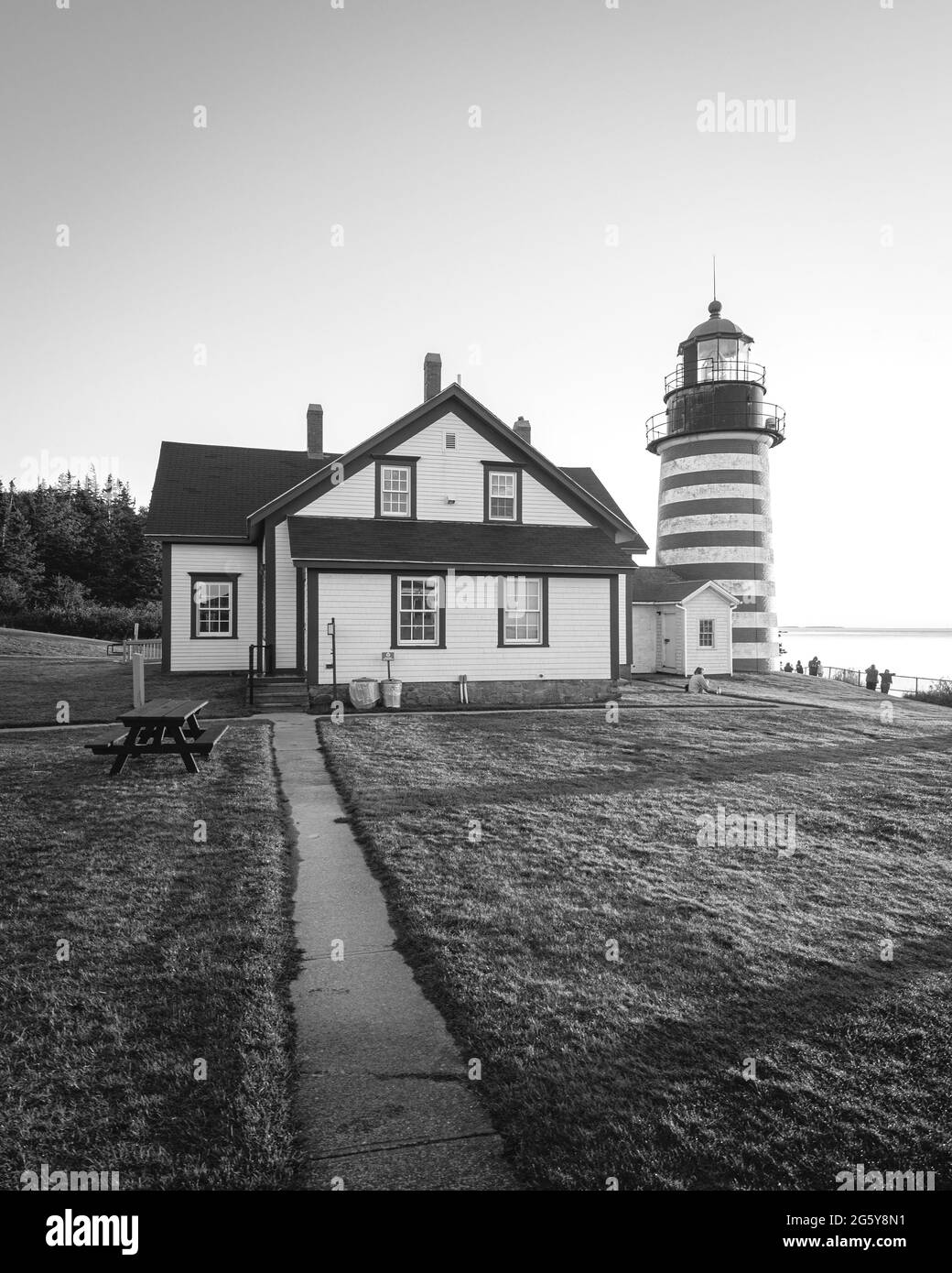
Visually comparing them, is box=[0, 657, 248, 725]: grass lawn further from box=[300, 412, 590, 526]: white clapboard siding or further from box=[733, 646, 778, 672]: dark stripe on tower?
box=[733, 646, 778, 672]: dark stripe on tower

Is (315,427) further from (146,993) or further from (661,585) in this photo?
(146,993)

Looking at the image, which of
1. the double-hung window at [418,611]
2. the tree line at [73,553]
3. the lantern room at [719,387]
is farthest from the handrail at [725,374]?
the tree line at [73,553]

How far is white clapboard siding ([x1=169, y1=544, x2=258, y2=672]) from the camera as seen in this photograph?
23.2m

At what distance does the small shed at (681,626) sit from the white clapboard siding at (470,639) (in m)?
8.17

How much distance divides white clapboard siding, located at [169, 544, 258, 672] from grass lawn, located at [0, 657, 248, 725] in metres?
0.62

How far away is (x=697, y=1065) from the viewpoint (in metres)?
4.09

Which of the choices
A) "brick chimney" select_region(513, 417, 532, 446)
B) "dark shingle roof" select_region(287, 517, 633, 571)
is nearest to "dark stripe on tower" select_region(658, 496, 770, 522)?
"brick chimney" select_region(513, 417, 532, 446)

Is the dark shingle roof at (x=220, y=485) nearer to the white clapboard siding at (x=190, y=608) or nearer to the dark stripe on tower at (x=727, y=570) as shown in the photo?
the white clapboard siding at (x=190, y=608)

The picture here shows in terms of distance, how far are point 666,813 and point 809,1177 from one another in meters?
6.02

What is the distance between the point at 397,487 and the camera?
2062 cm
